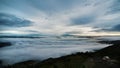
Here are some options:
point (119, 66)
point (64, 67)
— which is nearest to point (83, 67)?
point (64, 67)

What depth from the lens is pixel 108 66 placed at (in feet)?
103

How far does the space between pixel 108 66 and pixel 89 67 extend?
4223mm

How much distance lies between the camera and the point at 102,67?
102ft

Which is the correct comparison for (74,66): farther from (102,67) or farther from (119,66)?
(119,66)

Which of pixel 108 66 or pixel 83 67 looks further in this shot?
pixel 108 66

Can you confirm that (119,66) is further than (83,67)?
Yes

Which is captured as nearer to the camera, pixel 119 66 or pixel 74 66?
pixel 74 66

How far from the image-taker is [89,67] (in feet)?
98.8

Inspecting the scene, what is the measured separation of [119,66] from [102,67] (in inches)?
137

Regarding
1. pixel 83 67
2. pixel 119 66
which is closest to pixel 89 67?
pixel 83 67

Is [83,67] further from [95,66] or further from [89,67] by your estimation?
[95,66]

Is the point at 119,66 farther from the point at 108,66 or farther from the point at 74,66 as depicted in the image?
the point at 74,66

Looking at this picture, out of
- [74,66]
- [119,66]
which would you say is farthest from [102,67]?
[74,66]

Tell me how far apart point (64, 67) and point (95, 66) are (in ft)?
21.9
